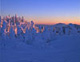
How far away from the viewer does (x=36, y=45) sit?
10.8 metres

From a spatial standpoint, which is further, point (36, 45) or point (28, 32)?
point (28, 32)

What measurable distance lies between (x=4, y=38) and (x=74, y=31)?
808 centimetres

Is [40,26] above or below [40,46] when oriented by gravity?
above

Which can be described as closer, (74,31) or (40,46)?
(40,46)

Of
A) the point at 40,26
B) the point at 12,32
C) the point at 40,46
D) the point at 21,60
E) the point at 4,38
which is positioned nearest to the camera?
the point at 21,60

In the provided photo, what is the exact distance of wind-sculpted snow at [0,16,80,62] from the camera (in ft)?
21.5

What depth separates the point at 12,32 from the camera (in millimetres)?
14227

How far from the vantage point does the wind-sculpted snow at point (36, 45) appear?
655 centimetres

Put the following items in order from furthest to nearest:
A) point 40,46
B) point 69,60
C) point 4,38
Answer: point 4,38
point 40,46
point 69,60

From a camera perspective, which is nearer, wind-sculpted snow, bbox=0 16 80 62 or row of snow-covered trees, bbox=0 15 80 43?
wind-sculpted snow, bbox=0 16 80 62

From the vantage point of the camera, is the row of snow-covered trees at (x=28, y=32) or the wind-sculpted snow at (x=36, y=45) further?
the row of snow-covered trees at (x=28, y=32)

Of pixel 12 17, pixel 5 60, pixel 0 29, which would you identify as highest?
pixel 12 17

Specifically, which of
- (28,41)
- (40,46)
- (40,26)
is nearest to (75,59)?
(40,46)

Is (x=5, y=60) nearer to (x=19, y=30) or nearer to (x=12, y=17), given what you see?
(x=19, y=30)
